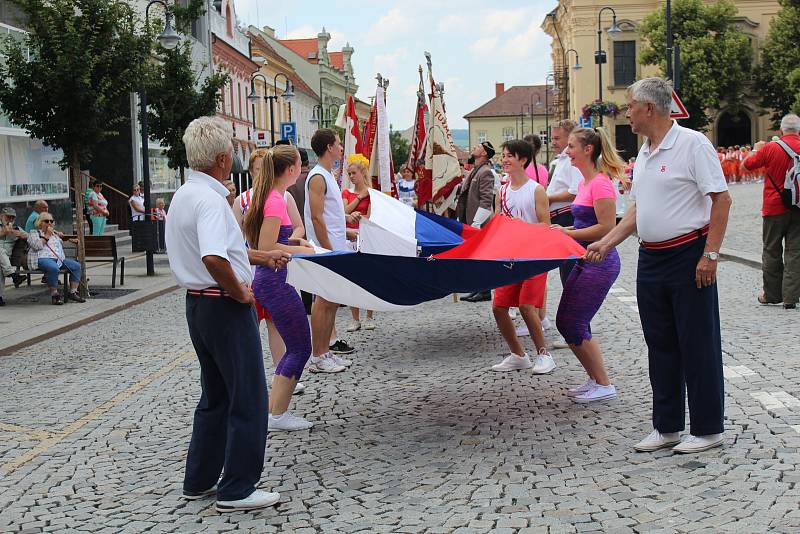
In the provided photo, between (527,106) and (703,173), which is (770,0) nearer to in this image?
(527,106)

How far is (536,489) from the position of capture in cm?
537

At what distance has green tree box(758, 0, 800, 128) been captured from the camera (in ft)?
224

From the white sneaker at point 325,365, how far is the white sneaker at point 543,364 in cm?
172

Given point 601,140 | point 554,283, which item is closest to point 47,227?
point 554,283

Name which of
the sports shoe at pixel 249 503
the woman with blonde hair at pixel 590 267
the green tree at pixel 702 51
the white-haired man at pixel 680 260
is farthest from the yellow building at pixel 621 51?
the sports shoe at pixel 249 503

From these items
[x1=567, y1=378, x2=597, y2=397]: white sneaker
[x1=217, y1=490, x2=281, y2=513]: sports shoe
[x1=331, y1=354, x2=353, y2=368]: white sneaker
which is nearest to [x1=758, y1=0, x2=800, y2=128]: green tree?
[x1=331, y1=354, x2=353, y2=368]: white sneaker

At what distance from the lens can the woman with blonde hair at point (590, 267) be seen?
7.33 metres

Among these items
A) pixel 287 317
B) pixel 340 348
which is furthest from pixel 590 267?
pixel 340 348

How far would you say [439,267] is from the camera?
6754 mm

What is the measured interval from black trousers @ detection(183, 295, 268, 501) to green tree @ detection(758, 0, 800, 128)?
65831 millimetres

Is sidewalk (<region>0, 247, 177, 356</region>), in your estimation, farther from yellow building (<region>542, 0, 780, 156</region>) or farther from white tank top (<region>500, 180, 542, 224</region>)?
yellow building (<region>542, 0, 780, 156</region>)

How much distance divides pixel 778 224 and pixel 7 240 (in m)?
12.0

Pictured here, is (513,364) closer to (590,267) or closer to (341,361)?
(341,361)

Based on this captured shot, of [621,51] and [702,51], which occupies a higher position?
[621,51]
